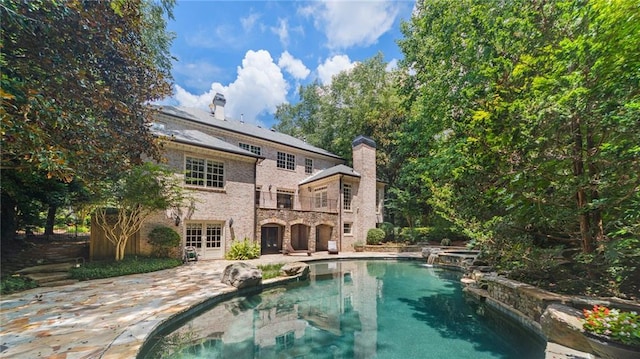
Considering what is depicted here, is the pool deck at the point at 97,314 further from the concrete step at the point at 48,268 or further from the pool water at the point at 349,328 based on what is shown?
the concrete step at the point at 48,268

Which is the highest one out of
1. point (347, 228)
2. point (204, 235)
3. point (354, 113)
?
point (354, 113)

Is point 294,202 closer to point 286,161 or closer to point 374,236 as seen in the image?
point 286,161

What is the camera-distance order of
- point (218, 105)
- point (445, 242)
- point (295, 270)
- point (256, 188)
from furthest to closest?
point (218, 105) < point (445, 242) < point (256, 188) < point (295, 270)

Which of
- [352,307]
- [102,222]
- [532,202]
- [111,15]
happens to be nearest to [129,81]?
[111,15]

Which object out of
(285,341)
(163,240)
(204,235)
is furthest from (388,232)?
(285,341)

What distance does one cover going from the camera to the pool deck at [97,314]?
13.0ft

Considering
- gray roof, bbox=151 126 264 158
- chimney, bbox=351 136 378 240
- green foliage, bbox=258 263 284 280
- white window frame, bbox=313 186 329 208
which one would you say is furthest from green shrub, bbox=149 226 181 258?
chimney, bbox=351 136 378 240

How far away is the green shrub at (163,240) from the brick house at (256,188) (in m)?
0.46

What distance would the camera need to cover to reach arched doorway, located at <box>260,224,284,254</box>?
61.0 feet

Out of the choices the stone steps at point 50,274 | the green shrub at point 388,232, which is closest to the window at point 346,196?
the green shrub at point 388,232

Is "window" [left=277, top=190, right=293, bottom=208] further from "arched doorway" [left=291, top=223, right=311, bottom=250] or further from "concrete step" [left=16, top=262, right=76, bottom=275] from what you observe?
"concrete step" [left=16, top=262, right=76, bottom=275]

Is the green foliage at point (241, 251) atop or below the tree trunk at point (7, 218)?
below

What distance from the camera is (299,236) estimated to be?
20844mm

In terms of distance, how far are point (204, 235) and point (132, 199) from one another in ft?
15.3
